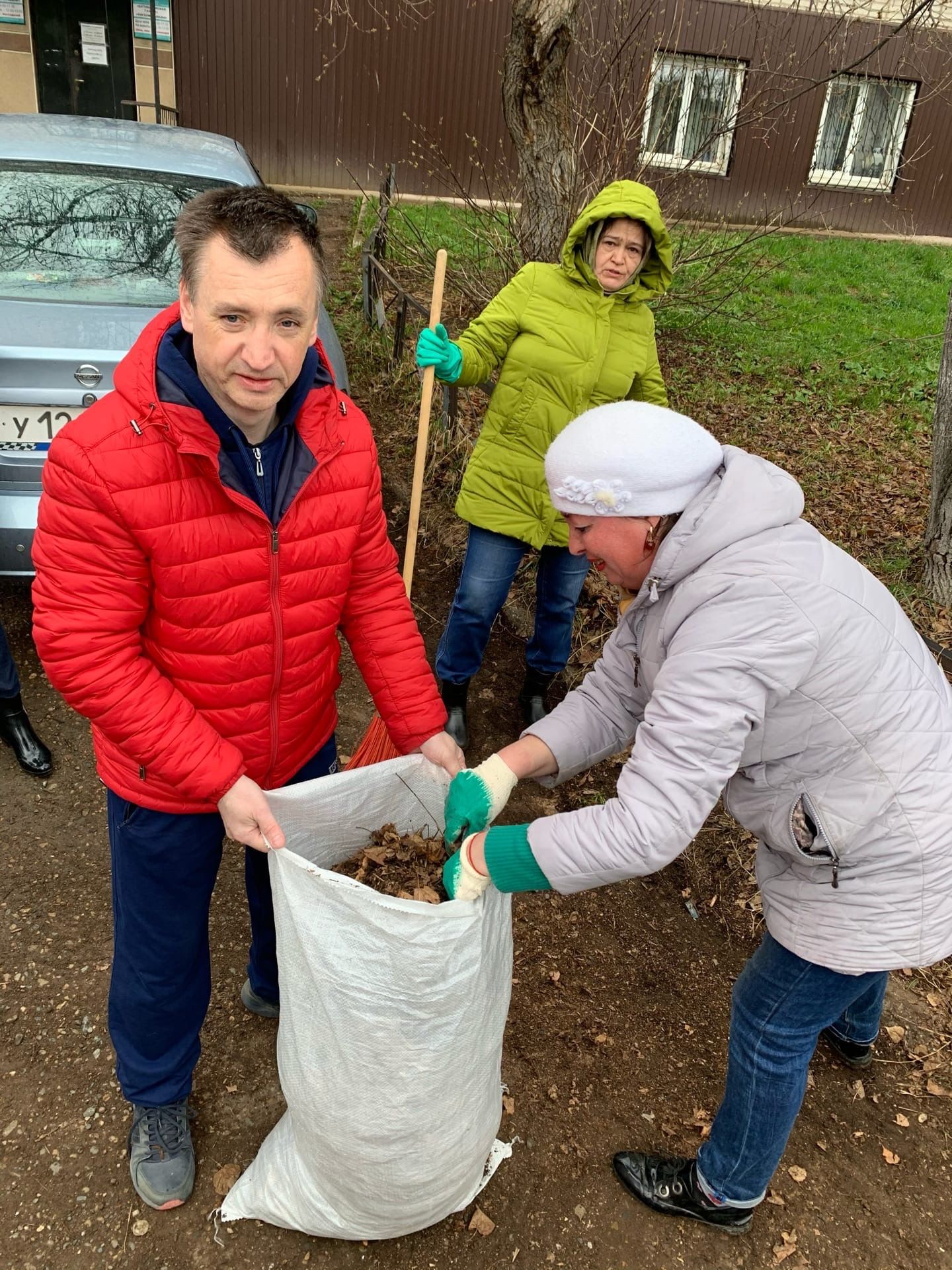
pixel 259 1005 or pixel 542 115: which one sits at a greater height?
pixel 542 115

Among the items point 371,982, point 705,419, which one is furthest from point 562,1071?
point 705,419

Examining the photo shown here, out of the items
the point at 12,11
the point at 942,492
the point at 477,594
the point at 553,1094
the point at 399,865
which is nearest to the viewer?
the point at 399,865

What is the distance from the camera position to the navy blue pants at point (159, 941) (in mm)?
1771

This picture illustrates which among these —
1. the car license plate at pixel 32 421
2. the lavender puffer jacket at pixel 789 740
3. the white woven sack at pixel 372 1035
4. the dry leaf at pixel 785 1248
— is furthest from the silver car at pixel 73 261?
the dry leaf at pixel 785 1248

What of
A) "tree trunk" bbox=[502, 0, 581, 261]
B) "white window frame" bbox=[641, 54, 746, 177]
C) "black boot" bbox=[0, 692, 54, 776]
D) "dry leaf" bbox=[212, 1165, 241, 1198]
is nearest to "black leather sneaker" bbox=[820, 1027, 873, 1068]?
"dry leaf" bbox=[212, 1165, 241, 1198]

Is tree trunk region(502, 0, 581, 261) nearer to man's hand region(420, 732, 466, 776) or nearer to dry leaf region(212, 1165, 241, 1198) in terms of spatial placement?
man's hand region(420, 732, 466, 776)

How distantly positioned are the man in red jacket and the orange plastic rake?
213 mm

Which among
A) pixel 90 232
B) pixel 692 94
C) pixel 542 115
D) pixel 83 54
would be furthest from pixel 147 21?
pixel 90 232

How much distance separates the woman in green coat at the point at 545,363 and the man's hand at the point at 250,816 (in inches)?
67.7

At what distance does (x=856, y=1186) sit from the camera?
87.0 inches

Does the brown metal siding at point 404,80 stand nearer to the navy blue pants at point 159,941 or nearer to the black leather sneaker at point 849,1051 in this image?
the black leather sneaker at point 849,1051

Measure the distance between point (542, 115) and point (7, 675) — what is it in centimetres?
377

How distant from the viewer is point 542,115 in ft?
15.9

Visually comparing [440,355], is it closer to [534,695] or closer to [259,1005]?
[534,695]
